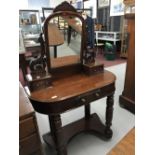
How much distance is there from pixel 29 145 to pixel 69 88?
49 cm

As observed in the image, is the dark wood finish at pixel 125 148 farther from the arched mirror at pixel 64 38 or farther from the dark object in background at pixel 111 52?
the dark object in background at pixel 111 52

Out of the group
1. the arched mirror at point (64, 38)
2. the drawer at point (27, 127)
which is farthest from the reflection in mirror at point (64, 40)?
the drawer at point (27, 127)

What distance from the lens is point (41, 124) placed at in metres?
1.90

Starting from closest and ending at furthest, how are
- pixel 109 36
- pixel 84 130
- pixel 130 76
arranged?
pixel 84 130, pixel 130 76, pixel 109 36

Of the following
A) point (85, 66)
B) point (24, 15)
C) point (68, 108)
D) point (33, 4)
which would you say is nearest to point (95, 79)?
point (85, 66)

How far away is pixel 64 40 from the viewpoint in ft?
4.59

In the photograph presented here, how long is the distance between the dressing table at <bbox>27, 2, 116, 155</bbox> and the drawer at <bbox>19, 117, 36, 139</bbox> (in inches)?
7.9

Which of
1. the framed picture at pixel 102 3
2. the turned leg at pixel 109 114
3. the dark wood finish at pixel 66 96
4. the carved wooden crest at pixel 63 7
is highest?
the framed picture at pixel 102 3

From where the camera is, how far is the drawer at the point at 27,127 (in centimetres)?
84

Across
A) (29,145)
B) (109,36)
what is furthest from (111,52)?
(29,145)

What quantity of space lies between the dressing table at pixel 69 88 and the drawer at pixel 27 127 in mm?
202

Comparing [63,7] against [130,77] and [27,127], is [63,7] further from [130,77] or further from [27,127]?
[130,77]
